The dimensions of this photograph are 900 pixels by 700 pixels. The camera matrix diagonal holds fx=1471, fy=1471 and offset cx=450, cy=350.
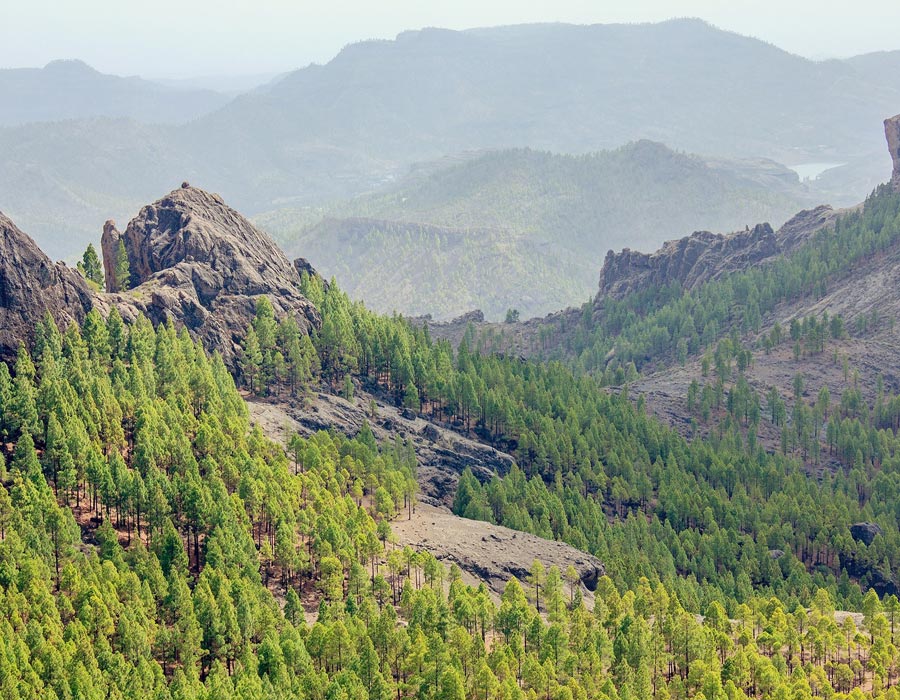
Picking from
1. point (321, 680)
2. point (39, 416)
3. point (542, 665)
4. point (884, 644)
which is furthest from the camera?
point (39, 416)

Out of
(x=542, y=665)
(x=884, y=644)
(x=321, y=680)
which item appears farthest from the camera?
(x=884, y=644)

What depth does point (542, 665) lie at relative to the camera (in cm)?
16150

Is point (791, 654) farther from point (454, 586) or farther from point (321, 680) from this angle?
point (321, 680)

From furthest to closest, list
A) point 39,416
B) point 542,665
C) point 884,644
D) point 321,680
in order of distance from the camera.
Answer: point 39,416
point 884,644
point 542,665
point 321,680

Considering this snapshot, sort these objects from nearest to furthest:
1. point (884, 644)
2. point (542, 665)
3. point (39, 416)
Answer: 1. point (542, 665)
2. point (884, 644)
3. point (39, 416)

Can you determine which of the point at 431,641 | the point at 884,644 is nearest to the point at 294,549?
the point at 431,641

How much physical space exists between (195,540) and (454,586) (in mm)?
31924

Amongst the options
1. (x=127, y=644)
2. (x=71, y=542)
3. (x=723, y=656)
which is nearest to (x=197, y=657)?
(x=127, y=644)

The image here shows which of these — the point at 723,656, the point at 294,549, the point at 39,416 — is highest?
the point at 39,416

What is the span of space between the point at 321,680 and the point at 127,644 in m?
20.4

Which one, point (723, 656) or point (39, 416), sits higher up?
point (39, 416)

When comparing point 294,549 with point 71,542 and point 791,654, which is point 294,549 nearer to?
point 71,542

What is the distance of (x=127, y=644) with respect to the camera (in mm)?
151875

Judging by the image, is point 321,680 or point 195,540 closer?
point 321,680
